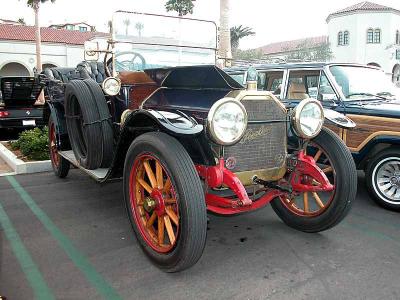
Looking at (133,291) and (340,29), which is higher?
(340,29)

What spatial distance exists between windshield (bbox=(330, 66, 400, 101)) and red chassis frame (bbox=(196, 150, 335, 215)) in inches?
83.4

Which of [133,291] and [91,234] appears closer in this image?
[133,291]

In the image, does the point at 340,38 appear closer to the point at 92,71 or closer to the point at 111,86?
the point at 92,71

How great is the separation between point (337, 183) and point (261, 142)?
2.31ft

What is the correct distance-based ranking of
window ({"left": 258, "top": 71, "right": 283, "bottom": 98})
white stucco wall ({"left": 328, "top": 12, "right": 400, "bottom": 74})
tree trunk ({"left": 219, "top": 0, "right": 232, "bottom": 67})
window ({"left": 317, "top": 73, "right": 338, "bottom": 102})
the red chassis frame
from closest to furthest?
the red chassis frame → window ({"left": 317, "top": 73, "right": 338, "bottom": 102}) → window ({"left": 258, "top": 71, "right": 283, "bottom": 98}) → tree trunk ({"left": 219, "top": 0, "right": 232, "bottom": 67}) → white stucco wall ({"left": 328, "top": 12, "right": 400, "bottom": 74})

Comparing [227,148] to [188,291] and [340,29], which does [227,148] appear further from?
[340,29]

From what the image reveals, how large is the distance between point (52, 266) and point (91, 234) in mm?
627

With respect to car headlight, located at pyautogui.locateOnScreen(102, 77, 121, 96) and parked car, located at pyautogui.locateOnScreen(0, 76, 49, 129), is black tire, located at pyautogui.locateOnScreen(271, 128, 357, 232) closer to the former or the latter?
car headlight, located at pyautogui.locateOnScreen(102, 77, 121, 96)

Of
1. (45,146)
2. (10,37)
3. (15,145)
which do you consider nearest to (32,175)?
(45,146)

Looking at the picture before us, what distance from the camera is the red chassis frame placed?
2.68 m

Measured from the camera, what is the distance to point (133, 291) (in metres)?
2.51

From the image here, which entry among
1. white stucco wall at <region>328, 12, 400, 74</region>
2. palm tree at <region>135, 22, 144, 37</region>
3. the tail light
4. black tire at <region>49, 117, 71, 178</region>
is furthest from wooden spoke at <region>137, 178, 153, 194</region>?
white stucco wall at <region>328, 12, 400, 74</region>

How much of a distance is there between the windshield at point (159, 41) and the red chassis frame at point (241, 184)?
171cm

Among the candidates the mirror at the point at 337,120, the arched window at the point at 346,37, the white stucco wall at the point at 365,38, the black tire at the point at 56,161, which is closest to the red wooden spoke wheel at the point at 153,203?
the mirror at the point at 337,120
